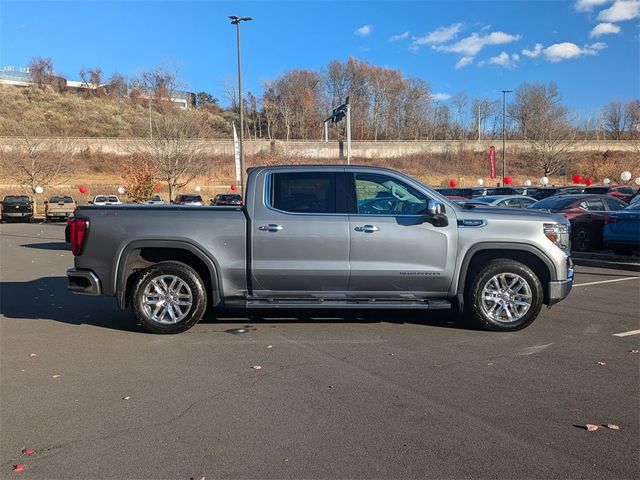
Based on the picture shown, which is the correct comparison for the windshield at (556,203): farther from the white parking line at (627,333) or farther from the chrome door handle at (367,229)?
the chrome door handle at (367,229)

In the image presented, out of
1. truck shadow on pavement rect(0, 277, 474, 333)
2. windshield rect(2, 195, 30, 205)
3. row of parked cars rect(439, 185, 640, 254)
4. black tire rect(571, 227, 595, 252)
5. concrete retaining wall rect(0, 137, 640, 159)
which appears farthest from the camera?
concrete retaining wall rect(0, 137, 640, 159)

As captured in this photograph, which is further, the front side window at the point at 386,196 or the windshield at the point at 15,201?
the windshield at the point at 15,201

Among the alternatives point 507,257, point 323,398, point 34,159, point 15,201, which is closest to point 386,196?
point 507,257

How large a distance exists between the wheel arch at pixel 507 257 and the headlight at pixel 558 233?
0.80 feet

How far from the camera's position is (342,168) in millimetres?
6324

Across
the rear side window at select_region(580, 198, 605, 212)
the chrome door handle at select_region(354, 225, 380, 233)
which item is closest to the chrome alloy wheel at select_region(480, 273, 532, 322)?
the chrome door handle at select_region(354, 225, 380, 233)

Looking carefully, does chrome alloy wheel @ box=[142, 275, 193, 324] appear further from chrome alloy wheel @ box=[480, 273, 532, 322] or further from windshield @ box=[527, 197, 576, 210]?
windshield @ box=[527, 197, 576, 210]

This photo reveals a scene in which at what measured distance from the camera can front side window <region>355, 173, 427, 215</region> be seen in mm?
6254

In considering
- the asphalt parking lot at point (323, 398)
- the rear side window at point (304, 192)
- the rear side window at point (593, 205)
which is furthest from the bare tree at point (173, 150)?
the rear side window at point (304, 192)

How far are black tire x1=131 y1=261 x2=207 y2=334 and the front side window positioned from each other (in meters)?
2.15

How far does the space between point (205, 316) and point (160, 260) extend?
1.14 m

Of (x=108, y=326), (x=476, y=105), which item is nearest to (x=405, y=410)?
(x=108, y=326)

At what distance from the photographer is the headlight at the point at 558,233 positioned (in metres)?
6.23

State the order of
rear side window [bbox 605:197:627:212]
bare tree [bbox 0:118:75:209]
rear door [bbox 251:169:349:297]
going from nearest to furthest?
1. rear door [bbox 251:169:349:297]
2. rear side window [bbox 605:197:627:212]
3. bare tree [bbox 0:118:75:209]
